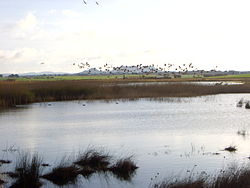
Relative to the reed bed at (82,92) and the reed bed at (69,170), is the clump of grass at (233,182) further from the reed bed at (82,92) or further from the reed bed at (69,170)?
the reed bed at (82,92)

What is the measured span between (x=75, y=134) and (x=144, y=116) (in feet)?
26.3

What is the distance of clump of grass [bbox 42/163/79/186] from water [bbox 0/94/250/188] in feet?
1.21

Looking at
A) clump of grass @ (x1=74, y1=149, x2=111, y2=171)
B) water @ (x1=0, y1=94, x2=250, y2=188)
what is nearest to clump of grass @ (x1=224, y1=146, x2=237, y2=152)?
water @ (x1=0, y1=94, x2=250, y2=188)

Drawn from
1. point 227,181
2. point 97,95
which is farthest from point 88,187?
point 97,95

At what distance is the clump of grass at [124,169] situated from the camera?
12.2 meters

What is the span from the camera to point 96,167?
12.8 metres

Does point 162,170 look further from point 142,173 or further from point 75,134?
point 75,134

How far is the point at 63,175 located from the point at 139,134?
8.31 m

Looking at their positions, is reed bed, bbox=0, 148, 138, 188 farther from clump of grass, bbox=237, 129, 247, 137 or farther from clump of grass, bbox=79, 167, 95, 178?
clump of grass, bbox=237, 129, 247, 137

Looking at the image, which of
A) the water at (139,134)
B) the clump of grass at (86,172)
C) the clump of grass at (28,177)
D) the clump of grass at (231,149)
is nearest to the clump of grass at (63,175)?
the clump of grass at (86,172)

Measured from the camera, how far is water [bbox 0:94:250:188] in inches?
527

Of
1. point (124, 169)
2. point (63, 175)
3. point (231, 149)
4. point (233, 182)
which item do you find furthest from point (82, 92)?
point (233, 182)

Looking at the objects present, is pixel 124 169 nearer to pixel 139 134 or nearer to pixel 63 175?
pixel 63 175

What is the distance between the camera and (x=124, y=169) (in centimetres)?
1248
